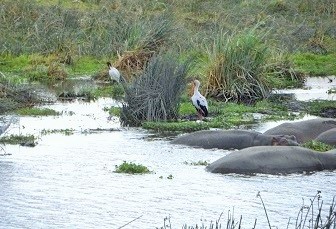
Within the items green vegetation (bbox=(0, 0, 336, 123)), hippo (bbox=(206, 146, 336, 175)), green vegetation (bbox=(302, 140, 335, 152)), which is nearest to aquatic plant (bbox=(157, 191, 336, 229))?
hippo (bbox=(206, 146, 336, 175))

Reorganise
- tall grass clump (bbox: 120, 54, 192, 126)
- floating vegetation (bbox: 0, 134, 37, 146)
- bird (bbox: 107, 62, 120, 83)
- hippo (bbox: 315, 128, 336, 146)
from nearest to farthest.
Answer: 1. floating vegetation (bbox: 0, 134, 37, 146)
2. hippo (bbox: 315, 128, 336, 146)
3. tall grass clump (bbox: 120, 54, 192, 126)
4. bird (bbox: 107, 62, 120, 83)

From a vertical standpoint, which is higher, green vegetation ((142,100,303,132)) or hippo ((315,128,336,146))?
green vegetation ((142,100,303,132))

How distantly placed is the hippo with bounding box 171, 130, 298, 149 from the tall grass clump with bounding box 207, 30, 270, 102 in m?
6.37

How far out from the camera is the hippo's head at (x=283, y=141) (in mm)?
16828

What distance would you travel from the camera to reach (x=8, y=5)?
34.0m

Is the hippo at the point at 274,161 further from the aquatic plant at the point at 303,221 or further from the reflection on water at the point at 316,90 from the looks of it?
A: the reflection on water at the point at 316,90

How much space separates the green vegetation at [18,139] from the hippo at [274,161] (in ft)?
12.3

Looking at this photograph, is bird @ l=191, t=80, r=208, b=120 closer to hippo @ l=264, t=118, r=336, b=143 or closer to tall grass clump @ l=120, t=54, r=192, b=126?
tall grass clump @ l=120, t=54, r=192, b=126

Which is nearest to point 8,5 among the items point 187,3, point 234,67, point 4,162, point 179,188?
point 187,3

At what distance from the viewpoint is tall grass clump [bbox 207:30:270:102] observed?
24141 mm

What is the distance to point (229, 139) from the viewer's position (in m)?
17.4

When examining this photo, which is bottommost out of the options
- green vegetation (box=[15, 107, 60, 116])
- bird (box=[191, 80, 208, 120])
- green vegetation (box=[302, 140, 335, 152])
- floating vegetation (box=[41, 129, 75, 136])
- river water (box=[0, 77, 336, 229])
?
river water (box=[0, 77, 336, 229])

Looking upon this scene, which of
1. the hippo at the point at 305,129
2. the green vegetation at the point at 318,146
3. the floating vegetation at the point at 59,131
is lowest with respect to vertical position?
the green vegetation at the point at 318,146

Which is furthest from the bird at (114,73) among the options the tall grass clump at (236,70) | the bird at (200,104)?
the bird at (200,104)
